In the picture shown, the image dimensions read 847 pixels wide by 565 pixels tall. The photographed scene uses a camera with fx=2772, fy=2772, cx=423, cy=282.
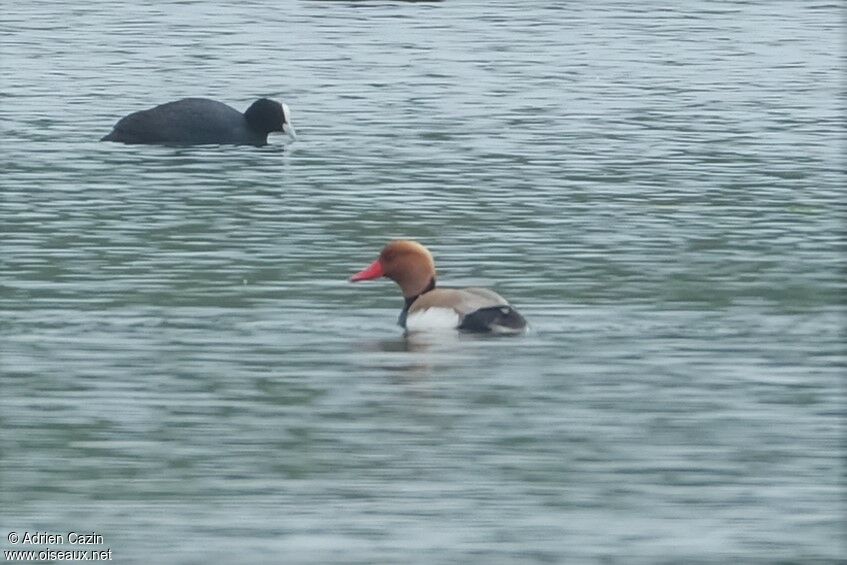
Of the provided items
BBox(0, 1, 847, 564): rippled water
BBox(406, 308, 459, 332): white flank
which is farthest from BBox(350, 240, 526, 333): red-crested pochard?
BBox(0, 1, 847, 564): rippled water

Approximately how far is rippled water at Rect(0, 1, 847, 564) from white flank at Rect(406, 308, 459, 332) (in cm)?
11

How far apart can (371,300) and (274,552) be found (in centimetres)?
648

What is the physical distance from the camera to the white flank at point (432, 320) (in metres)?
16.2

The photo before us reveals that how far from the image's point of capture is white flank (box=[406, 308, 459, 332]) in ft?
53.1

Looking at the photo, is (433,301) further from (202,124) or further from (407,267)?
(202,124)

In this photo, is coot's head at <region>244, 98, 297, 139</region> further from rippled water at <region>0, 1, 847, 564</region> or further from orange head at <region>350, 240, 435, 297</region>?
orange head at <region>350, 240, 435, 297</region>

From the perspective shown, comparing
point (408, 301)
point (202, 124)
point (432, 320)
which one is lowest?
point (202, 124)

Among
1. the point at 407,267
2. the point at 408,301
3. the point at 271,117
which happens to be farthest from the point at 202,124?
the point at 408,301

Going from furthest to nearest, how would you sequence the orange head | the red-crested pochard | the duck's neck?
the orange head
the duck's neck
the red-crested pochard

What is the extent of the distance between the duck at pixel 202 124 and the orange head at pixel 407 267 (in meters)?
9.90

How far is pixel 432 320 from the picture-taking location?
16.2 meters

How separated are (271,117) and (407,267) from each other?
10300 millimetres

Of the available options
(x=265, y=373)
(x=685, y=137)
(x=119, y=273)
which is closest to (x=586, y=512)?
(x=265, y=373)

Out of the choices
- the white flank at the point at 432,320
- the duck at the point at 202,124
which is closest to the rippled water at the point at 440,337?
the white flank at the point at 432,320
